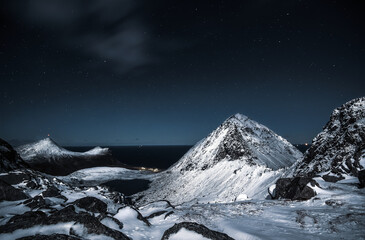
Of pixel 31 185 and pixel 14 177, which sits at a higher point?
pixel 14 177


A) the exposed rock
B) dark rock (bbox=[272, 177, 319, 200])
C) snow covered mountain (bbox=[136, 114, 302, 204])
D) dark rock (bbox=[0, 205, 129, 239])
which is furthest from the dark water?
dark rock (bbox=[0, 205, 129, 239])

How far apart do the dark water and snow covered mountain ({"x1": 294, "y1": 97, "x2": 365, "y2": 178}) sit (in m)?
86.1

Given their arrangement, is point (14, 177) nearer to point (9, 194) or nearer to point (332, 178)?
point (9, 194)

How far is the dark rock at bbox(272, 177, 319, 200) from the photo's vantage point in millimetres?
19672

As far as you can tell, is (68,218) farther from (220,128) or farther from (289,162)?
(220,128)

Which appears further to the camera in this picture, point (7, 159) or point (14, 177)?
point (7, 159)

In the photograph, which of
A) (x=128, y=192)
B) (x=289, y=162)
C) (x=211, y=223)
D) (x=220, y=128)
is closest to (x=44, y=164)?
(x=128, y=192)

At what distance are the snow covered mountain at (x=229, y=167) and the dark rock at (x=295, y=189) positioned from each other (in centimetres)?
4084

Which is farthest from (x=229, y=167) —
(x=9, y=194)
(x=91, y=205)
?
(x=9, y=194)

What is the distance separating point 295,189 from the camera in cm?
2105

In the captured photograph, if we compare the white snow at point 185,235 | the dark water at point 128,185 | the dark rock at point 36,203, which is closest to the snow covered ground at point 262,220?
the white snow at point 185,235

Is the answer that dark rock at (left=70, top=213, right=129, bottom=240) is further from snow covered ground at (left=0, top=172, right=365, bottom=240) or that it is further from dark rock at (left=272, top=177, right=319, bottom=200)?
dark rock at (left=272, top=177, right=319, bottom=200)

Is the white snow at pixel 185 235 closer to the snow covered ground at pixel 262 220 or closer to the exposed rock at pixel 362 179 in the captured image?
the snow covered ground at pixel 262 220

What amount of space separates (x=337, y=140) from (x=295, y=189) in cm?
4036
